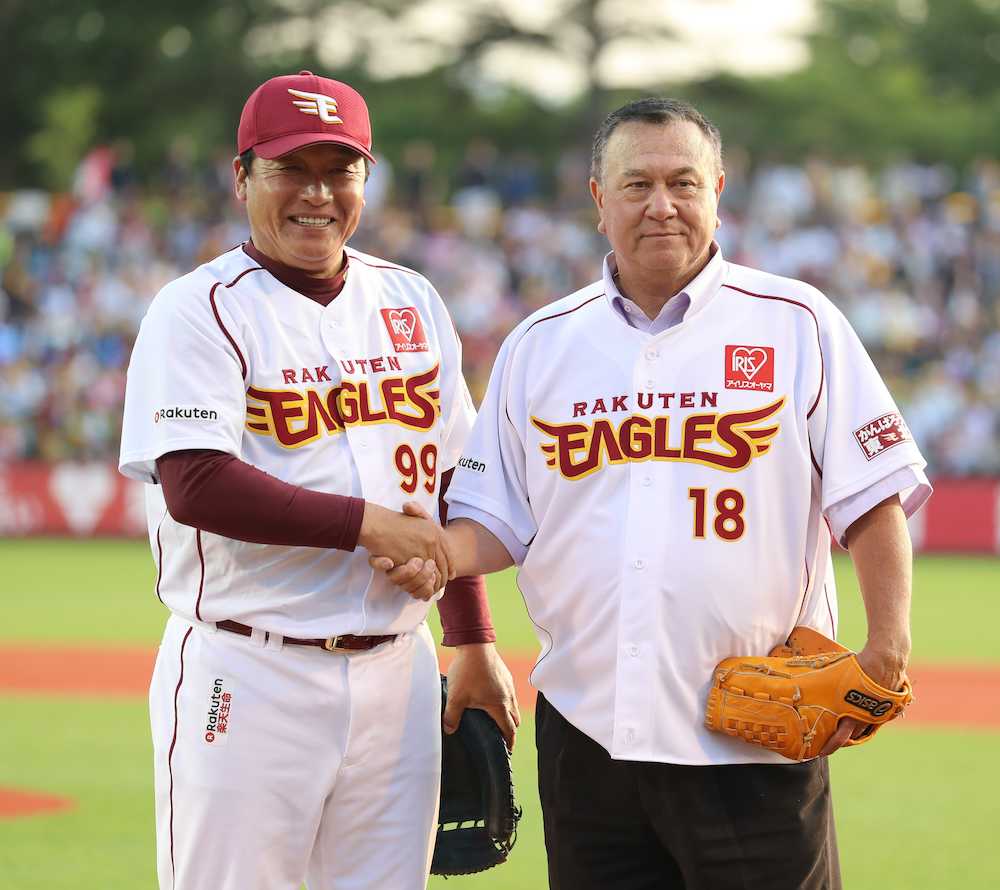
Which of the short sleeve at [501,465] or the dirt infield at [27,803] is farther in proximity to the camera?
the dirt infield at [27,803]

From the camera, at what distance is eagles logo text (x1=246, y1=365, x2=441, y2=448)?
3.61 metres

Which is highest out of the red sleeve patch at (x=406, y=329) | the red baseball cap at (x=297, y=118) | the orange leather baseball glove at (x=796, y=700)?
the red baseball cap at (x=297, y=118)

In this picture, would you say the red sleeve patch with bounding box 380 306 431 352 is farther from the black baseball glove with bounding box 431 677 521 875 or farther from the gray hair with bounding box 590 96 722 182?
the black baseball glove with bounding box 431 677 521 875

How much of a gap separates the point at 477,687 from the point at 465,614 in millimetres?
196

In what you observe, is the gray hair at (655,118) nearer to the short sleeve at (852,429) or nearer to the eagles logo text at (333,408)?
the short sleeve at (852,429)

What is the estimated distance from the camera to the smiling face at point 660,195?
11.2 feet

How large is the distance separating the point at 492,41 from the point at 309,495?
36.6 metres

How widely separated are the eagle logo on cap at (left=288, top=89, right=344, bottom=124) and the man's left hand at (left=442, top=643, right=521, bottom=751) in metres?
1.41

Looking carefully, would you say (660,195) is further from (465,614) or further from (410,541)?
(465,614)

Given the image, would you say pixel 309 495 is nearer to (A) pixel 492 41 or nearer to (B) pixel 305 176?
(B) pixel 305 176

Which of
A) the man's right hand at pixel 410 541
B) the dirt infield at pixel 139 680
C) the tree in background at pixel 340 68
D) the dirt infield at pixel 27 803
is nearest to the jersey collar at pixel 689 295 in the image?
the man's right hand at pixel 410 541

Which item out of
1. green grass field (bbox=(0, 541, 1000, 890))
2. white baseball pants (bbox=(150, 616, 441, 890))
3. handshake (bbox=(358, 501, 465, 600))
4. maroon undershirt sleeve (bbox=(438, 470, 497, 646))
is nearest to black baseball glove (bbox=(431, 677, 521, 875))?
maroon undershirt sleeve (bbox=(438, 470, 497, 646))

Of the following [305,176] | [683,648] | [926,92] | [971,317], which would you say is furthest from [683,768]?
[926,92]

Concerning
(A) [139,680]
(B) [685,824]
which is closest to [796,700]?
(B) [685,824]
